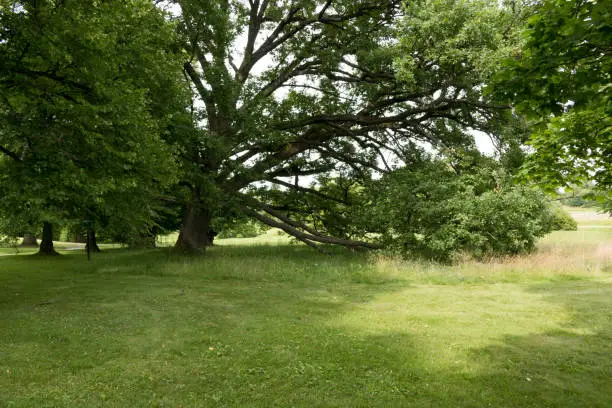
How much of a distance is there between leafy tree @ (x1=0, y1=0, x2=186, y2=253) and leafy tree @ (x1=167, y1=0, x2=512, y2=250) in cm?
628

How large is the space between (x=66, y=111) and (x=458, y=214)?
47.7 feet

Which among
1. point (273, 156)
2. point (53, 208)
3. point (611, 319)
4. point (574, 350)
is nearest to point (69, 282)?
point (53, 208)

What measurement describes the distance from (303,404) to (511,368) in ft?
11.5

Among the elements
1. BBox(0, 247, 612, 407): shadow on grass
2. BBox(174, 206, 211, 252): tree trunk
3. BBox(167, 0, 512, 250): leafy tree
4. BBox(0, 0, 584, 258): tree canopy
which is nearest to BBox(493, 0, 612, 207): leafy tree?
BBox(0, 0, 584, 258): tree canopy

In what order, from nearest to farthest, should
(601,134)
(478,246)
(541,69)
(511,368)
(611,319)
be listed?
1. (541,69)
2. (511,368)
3. (601,134)
4. (611,319)
5. (478,246)

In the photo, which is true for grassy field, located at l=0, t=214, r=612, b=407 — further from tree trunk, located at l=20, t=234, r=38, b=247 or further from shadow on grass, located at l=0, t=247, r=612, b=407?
tree trunk, located at l=20, t=234, r=38, b=247

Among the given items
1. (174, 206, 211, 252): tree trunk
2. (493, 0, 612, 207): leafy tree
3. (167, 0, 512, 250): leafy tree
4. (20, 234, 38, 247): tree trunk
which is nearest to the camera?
(493, 0, 612, 207): leafy tree

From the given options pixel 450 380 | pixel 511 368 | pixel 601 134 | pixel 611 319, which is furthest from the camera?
pixel 611 319

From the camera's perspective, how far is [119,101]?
1112 cm

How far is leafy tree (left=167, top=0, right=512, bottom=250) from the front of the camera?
55.1 ft

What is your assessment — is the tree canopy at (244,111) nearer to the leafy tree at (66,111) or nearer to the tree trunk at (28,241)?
the leafy tree at (66,111)

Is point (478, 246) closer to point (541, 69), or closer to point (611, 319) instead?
point (611, 319)

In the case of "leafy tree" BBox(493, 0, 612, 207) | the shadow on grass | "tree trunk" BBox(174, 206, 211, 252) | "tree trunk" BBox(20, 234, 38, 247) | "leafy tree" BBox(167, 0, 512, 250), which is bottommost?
the shadow on grass

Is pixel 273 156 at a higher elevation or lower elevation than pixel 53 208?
higher
